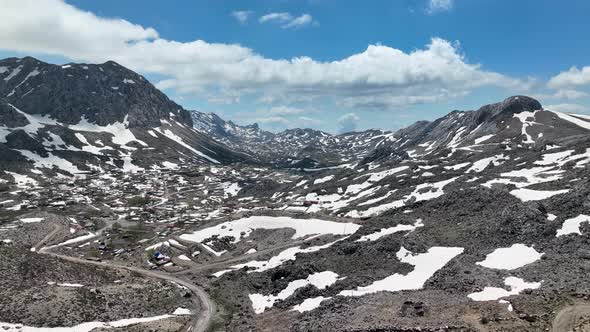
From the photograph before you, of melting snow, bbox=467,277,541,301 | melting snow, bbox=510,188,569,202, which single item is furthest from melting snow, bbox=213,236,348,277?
melting snow, bbox=467,277,541,301

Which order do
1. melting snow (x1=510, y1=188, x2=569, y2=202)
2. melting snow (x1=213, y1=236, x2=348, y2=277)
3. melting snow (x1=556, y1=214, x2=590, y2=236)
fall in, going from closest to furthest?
melting snow (x1=556, y1=214, x2=590, y2=236) < melting snow (x1=510, y1=188, x2=569, y2=202) < melting snow (x1=213, y1=236, x2=348, y2=277)

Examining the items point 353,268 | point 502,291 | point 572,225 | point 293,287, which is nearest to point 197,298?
point 293,287

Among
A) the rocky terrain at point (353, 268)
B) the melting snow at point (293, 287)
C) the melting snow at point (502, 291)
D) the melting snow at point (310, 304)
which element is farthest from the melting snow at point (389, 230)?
the melting snow at point (502, 291)

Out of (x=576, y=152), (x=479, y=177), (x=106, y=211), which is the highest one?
(x=576, y=152)

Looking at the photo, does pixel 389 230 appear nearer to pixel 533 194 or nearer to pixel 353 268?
pixel 353 268

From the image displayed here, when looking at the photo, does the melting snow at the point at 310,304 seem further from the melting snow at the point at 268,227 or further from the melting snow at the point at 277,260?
the melting snow at the point at 268,227

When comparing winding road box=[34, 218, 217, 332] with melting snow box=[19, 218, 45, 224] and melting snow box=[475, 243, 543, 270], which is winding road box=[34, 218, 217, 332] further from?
melting snow box=[475, 243, 543, 270]

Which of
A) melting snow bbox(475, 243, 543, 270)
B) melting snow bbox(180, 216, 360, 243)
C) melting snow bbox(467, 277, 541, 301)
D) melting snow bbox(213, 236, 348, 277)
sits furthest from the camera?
melting snow bbox(180, 216, 360, 243)

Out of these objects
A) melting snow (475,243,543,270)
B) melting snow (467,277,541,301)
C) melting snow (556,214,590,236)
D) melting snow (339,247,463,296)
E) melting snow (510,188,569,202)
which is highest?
melting snow (510,188,569,202)

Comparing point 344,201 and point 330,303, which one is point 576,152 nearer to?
point 344,201

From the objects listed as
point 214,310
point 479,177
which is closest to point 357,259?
point 214,310

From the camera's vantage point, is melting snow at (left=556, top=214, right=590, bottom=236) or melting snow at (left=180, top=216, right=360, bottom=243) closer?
melting snow at (left=556, top=214, right=590, bottom=236)
